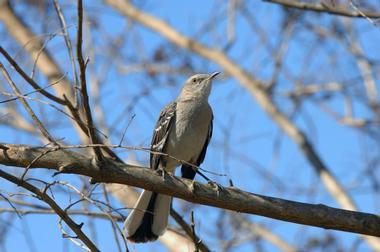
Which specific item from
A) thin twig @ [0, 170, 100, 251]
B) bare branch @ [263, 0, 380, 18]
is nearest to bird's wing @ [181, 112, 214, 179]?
bare branch @ [263, 0, 380, 18]

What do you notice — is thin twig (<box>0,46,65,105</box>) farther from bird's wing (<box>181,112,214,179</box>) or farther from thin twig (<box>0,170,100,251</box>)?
bird's wing (<box>181,112,214,179</box>)

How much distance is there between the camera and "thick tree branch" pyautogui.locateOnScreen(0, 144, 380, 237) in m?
4.61

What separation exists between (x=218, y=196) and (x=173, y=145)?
81.6 inches

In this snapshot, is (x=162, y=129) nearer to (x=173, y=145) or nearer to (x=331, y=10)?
(x=173, y=145)

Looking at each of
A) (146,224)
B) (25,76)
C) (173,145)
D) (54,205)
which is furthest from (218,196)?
(173,145)

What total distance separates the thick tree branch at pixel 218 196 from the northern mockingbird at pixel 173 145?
55.6 inches

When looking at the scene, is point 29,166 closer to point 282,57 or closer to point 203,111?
point 203,111

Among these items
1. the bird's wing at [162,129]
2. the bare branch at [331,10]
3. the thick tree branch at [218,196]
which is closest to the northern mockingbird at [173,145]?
the bird's wing at [162,129]

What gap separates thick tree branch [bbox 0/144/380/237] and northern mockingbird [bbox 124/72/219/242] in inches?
55.6

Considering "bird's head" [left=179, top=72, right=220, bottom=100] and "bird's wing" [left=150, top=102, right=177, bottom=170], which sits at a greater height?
"bird's head" [left=179, top=72, right=220, bottom=100]

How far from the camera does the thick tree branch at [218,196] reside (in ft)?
15.1

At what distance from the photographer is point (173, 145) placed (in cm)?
707

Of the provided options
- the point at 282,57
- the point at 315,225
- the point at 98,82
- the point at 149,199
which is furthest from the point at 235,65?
the point at 315,225

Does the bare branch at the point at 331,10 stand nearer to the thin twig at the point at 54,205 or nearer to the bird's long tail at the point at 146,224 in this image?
the bird's long tail at the point at 146,224
